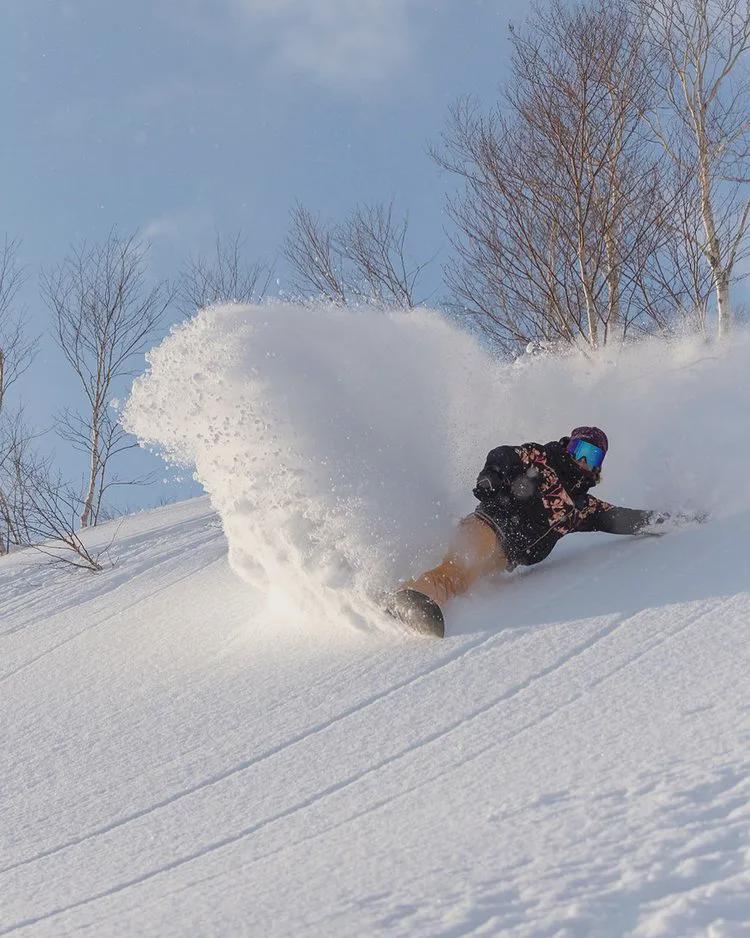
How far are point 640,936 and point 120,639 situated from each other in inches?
156

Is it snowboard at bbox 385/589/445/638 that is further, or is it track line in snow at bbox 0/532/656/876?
snowboard at bbox 385/589/445/638

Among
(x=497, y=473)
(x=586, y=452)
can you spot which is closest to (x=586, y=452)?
(x=586, y=452)

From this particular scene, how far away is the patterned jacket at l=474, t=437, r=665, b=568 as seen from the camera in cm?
404

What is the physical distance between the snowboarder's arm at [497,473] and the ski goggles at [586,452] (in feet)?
1.06

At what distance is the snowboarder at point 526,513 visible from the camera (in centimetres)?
387

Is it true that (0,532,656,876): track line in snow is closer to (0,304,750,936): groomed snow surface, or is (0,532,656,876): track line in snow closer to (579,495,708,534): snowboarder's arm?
(0,304,750,936): groomed snow surface

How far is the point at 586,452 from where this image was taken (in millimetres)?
4180

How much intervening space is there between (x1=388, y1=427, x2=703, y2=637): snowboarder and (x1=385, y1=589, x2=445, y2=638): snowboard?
147mm

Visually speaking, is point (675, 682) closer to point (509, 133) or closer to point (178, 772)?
Answer: point (178, 772)

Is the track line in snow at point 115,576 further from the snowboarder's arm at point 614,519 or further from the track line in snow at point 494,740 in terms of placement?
the track line in snow at point 494,740

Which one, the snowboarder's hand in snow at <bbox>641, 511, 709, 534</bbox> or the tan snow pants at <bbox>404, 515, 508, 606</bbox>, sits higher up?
the tan snow pants at <bbox>404, 515, 508, 606</bbox>

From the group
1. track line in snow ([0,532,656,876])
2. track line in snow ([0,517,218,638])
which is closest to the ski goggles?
track line in snow ([0,532,656,876])

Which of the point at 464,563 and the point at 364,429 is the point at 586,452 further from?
the point at 364,429

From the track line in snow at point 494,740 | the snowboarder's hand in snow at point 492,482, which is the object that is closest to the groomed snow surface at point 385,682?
the track line in snow at point 494,740
